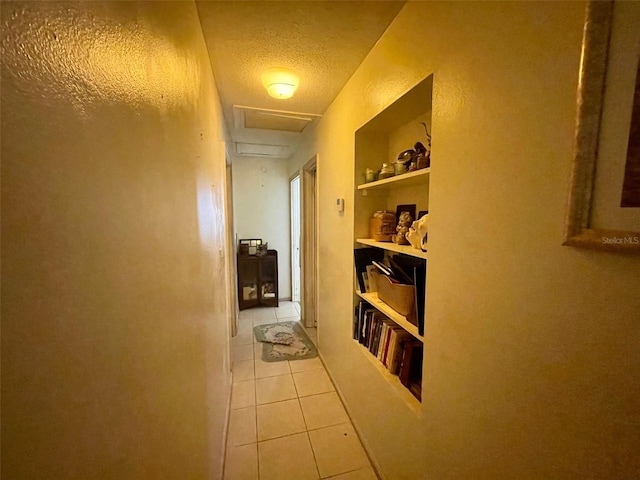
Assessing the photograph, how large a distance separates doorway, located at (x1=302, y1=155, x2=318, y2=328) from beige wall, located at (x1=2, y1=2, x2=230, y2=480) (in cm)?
236

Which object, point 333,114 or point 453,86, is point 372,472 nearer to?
point 453,86

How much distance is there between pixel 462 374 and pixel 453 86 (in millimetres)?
994

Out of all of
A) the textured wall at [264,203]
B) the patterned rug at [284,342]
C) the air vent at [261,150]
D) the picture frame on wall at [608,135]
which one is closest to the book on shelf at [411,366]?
the picture frame on wall at [608,135]

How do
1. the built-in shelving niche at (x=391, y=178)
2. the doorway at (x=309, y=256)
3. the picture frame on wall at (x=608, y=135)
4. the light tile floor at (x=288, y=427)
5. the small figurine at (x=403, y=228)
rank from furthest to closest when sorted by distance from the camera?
the doorway at (x=309, y=256) < the light tile floor at (x=288, y=427) < the small figurine at (x=403, y=228) < the built-in shelving niche at (x=391, y=178) < the picture frame on wall at (x=608, y=135)

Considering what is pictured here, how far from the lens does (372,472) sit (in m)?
1.53

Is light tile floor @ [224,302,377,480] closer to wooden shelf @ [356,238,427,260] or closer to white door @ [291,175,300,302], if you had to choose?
wooden shelf @ [356,238,427,260]

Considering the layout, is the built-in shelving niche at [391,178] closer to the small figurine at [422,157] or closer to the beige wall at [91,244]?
the small figurine at [422,157]

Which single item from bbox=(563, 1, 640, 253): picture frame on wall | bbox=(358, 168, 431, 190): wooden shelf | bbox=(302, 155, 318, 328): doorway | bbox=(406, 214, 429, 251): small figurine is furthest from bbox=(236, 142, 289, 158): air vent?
bbox=(563, 1, 640, 253): picture frame on wall

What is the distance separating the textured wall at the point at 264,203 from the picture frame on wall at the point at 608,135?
3.86 m

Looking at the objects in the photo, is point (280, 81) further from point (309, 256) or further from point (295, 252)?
point (295, 252)

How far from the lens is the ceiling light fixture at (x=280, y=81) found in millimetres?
1656

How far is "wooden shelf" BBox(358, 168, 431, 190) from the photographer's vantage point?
3.82ft

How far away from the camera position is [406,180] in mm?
1390

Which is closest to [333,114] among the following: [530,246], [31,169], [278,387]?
[530,246]
